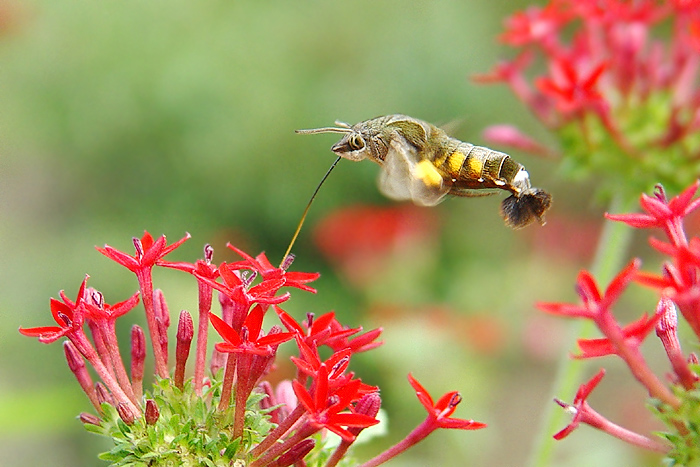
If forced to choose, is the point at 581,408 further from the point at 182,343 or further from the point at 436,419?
the point at 182,343

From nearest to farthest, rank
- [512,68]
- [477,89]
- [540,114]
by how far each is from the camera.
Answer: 1. [540,114]
2. [512,68]
3. [477,89]

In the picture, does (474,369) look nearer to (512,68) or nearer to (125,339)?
(512,68)

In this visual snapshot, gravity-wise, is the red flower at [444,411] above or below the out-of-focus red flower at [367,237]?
above

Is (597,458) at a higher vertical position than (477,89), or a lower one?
lower

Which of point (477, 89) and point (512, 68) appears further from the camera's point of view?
point (477, 89)

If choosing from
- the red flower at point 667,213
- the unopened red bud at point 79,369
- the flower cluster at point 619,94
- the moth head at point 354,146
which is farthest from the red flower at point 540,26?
the unopened red bud at point 79,369

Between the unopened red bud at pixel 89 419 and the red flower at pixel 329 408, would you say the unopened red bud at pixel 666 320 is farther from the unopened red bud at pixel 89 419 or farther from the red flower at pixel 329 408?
the unopened red bud at pixel 89 419

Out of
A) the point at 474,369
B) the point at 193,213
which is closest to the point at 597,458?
the point at 474,369
